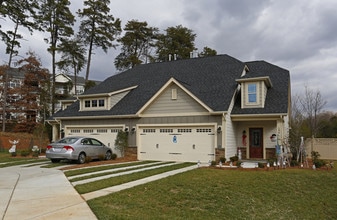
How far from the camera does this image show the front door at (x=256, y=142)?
17375 millimetres

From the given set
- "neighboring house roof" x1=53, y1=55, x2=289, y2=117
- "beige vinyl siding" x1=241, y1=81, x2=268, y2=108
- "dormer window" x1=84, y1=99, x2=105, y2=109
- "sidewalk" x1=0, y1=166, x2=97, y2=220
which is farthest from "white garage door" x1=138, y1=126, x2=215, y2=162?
"sidewalk" x1=0, y1=166, x2=97, y2=220

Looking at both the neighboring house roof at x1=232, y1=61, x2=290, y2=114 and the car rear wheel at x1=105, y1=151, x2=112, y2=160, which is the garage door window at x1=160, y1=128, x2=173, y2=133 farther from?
the neighboring house roof at x1=232, y1=61, x2=290, y2=114

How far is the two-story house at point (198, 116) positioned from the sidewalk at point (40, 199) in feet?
25.6

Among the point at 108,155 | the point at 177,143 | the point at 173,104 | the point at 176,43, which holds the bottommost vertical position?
the point at 108,155

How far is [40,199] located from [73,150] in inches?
302

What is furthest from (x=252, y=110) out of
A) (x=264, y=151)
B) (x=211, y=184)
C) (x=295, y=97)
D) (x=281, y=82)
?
(x=295, y=97)

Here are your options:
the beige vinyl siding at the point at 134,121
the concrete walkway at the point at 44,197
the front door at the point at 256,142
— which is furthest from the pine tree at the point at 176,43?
the concrete walkway at the point at 44,197

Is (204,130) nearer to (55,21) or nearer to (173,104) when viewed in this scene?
(173,104)

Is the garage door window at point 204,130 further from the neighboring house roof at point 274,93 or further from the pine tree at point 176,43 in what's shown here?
the pine tree at point 176,43

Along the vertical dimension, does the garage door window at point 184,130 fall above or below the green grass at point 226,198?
above

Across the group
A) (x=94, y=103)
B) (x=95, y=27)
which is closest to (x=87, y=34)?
(x=95, y=27)

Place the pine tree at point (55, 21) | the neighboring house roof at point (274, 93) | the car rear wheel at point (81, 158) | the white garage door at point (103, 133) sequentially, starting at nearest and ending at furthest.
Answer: the car rear wheel at point (81, 158) → the neighboring house roof at point (274, 93) → the white garage door at point (103, 133) → the pine tree at point (55, 21)

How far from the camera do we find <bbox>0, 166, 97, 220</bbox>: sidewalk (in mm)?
6000

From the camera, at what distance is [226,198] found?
26.1ft
